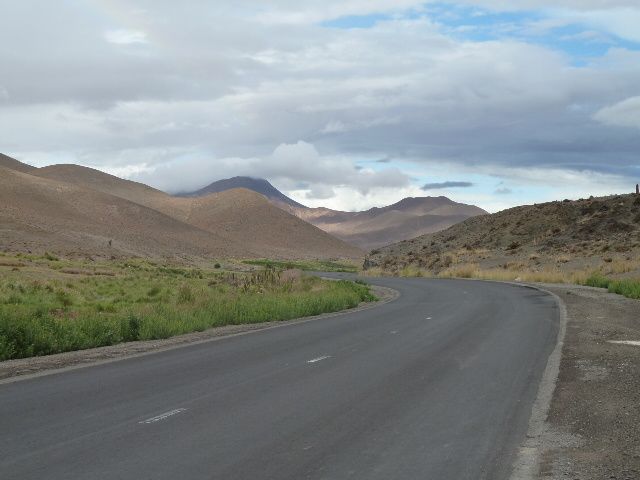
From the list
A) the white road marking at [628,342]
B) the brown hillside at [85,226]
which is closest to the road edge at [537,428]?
the white road marking at [628,342]

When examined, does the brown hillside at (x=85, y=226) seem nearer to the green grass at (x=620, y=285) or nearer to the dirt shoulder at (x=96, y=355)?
the green grass at (x=620, y=285)

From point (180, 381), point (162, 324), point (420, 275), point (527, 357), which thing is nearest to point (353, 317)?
point (162, 324)

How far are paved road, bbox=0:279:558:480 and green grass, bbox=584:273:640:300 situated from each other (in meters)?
19.8

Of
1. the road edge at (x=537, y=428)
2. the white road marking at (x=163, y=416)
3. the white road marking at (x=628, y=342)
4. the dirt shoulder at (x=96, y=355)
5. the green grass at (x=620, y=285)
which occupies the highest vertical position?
the green grass at (x=620, y=285)

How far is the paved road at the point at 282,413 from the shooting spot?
23.2ft

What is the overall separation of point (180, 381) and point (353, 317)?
1430 centimetres

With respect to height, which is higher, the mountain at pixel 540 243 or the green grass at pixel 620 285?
the mountain at pixel 540 243

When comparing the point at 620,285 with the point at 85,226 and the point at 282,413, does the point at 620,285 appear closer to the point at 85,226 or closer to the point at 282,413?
the point at 282,413

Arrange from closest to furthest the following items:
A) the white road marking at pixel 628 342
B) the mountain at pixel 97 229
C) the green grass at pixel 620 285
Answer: the white road marking at pixel 628 342 → the green grass at pixel 620 285 → the mountain at pixel 97 229

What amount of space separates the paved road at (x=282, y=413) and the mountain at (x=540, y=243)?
40.7 meters

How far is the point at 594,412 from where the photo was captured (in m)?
9.66

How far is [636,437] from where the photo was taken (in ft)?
27.2

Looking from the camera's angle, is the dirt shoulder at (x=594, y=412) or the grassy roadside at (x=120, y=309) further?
the grassy roadside at (x=120, y=309)

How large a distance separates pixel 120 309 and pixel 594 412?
21.2 m
